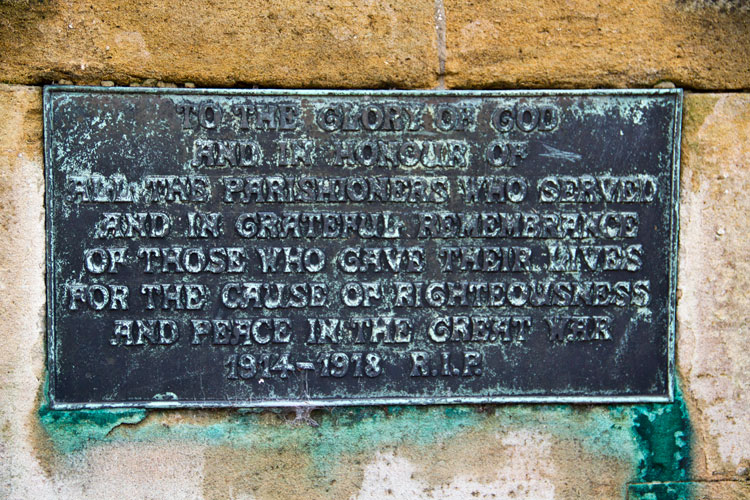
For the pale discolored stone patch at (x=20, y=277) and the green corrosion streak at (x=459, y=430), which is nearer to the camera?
the pale discolored stone patch at (x=20, y=277)

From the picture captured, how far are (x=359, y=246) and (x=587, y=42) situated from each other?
121 cm

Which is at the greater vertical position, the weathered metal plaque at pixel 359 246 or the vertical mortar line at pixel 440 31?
the vertical mortar line at pixel 440 31

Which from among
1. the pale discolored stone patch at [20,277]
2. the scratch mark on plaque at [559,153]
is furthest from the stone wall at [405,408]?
the scratch mark on plaque at [559,153]

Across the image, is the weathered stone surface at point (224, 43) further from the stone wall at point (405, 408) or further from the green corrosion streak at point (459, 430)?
the green corrosion streak at point (459, 430)

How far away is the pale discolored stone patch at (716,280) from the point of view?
2.50m

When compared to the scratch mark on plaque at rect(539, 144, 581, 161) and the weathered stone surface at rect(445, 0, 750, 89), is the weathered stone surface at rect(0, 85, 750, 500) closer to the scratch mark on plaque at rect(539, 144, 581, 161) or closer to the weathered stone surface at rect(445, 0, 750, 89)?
the weathered stone surface at rect(445, 0, 750, 89)

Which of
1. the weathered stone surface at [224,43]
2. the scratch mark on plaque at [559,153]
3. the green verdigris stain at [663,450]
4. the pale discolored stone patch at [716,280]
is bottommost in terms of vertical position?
the green verdigris stain at [663,450]

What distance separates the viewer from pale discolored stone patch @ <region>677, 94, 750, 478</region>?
2.50 m

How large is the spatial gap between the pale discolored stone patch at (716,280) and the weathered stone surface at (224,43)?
1141 mm

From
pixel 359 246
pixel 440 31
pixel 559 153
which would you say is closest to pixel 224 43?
pixel 440 31

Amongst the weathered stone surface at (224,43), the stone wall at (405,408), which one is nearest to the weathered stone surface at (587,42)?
the stone wall at (405,408)

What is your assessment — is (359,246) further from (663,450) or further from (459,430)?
(663,450)

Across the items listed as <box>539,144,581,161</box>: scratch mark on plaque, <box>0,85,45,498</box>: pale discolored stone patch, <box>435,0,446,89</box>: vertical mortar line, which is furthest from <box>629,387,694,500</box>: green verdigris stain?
<box>0,85,45,498</box>: pale discolored stone patch

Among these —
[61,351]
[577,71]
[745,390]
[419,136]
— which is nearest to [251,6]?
[419,136]
